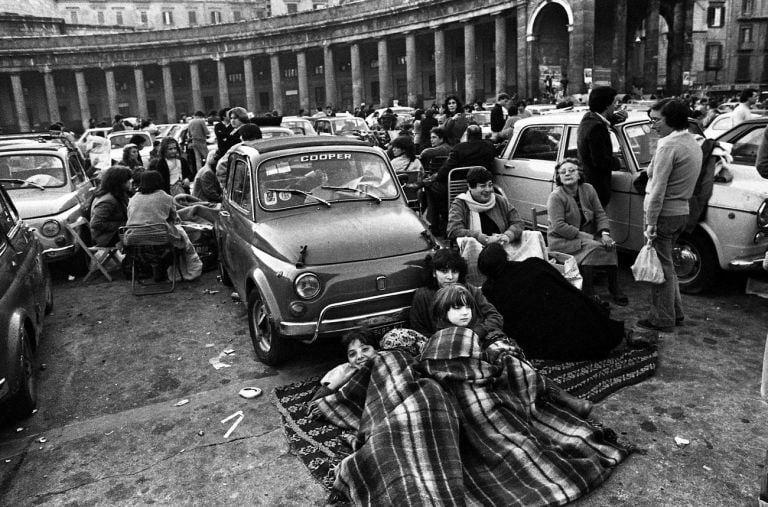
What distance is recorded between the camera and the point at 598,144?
6680 millimetres

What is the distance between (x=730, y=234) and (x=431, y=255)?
Answer: 11.1 ft

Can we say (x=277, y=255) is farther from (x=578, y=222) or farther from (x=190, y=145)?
(x=190, y=145)

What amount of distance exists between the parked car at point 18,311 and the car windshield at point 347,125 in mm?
13707

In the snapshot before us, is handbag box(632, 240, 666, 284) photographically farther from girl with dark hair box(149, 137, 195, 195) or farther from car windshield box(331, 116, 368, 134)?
car windshield box(331, 116, 368, 134)

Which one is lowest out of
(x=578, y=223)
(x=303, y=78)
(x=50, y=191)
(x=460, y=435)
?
(x=460, y=435)

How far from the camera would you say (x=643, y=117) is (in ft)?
24.6

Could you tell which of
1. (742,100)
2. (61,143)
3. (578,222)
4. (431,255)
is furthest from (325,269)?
(742,100)

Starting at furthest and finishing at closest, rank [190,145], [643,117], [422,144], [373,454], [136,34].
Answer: [136,34], [190,145], [422,144], [643,117], [373,454]

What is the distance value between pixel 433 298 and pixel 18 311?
330 cm

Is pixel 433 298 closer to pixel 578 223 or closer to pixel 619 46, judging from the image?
pixel 578 223

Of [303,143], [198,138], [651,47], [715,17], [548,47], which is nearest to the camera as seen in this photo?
[303,143]

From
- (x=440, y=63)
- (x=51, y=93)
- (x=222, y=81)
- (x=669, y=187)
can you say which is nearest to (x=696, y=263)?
(x=669, y=187)

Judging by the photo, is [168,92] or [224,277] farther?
[168,92]

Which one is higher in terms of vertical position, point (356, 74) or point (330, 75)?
point (330, 75)
